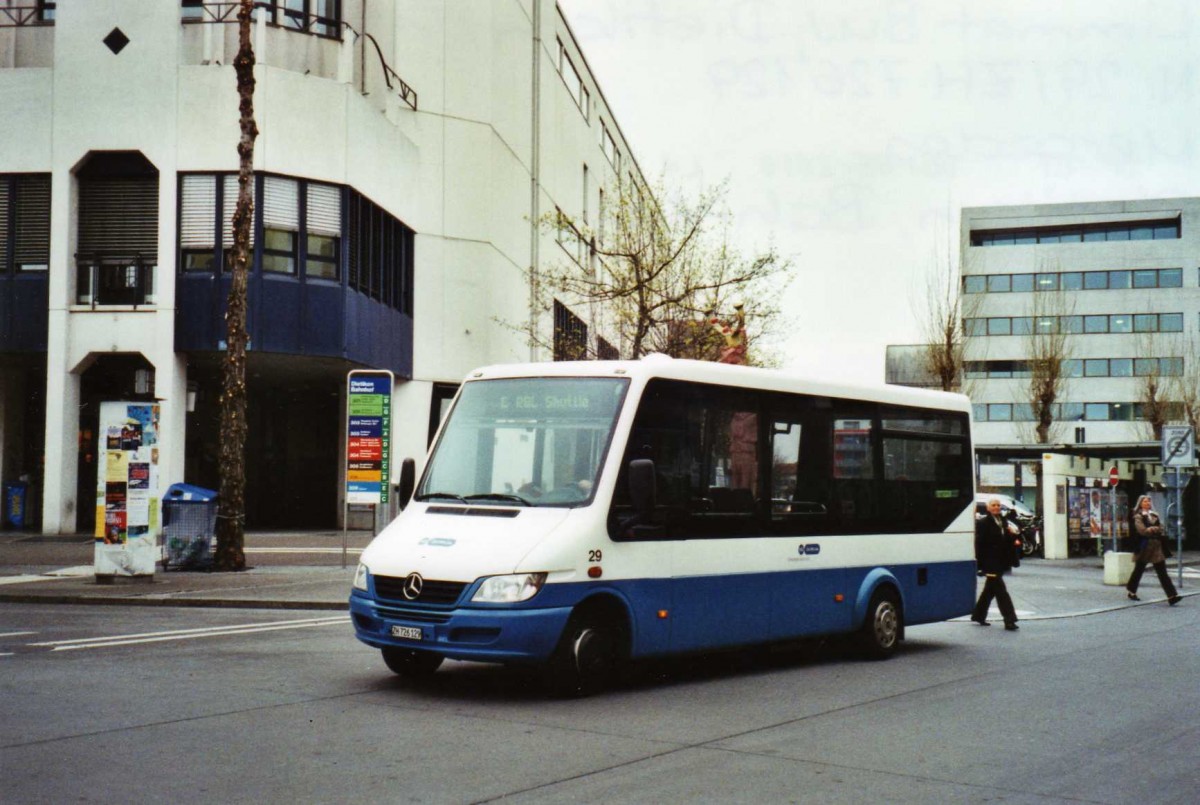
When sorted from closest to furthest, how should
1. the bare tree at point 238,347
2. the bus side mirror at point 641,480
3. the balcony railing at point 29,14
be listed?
1. the bus side mirror at point 641,480
2. the bare tree at point 238,347
3. the balcony railing at point 29,14

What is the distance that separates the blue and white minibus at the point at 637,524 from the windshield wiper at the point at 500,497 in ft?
0.05

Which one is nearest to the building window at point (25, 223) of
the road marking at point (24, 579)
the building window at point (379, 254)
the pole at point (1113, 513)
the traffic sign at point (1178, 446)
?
the building window at point (379, 254)

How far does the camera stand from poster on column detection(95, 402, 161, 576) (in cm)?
1856

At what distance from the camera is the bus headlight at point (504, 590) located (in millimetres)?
9164

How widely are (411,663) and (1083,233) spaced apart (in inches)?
3117

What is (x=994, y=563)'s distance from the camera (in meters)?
16.6

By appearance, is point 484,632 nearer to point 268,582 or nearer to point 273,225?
point 268,582

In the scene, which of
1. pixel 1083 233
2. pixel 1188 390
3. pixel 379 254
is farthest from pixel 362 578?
pixel 1083 233

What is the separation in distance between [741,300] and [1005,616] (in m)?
18.9

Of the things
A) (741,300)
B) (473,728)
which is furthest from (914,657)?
(741,300)

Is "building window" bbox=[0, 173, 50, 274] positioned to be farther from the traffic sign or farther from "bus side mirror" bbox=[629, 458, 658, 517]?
the traffic sign

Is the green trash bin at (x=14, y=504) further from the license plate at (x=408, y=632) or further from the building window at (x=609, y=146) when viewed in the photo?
the building window at (x=609, y=146)

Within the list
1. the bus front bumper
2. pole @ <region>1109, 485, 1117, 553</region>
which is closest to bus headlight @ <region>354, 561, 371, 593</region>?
the bus front bumper

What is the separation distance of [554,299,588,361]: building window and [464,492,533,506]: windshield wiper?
2788cm
